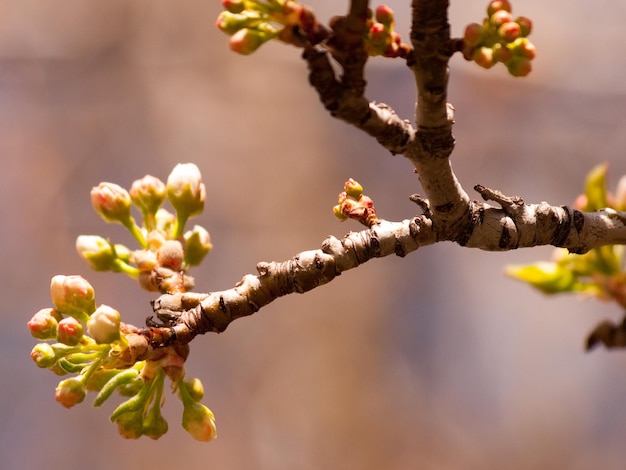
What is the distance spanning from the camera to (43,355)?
53 centimetres

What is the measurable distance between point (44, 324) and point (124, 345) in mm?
86

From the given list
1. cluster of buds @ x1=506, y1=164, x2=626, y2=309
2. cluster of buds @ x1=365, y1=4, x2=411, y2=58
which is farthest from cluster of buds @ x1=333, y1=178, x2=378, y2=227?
cluster of buds @ x1=506, y1=164, x2=626, y2=309

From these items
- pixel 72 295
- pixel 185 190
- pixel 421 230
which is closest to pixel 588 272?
pixel 421 230

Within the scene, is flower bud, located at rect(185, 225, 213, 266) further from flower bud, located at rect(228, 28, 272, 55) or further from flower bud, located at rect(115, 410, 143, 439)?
flower bud, located at rect(228, 28, 272, 55)

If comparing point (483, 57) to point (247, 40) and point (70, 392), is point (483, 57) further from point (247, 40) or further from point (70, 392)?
point (70, 392)

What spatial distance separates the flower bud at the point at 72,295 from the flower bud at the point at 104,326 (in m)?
0.05

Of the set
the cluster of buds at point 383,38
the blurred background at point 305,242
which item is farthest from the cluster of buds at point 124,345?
the blurred background at point 305,242

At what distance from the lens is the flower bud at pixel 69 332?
1.75ft

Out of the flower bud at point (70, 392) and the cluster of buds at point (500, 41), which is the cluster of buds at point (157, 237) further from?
the cluster of buds at point (500, 41)

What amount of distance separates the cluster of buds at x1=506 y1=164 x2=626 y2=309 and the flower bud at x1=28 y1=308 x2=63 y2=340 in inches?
22.5

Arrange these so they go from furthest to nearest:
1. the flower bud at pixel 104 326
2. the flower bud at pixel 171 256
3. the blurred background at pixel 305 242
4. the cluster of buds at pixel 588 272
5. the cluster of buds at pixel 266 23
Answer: the blurred background at pixel 305 242
the cluster of buds at pixel 588 272
the flower bud at pixel 171 256
the flower bud at pixel 104 326
the cluster of buds at pixel 266 23

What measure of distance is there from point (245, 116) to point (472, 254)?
1511mm

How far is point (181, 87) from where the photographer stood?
3.64m

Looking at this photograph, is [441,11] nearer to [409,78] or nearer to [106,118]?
[409,78]
